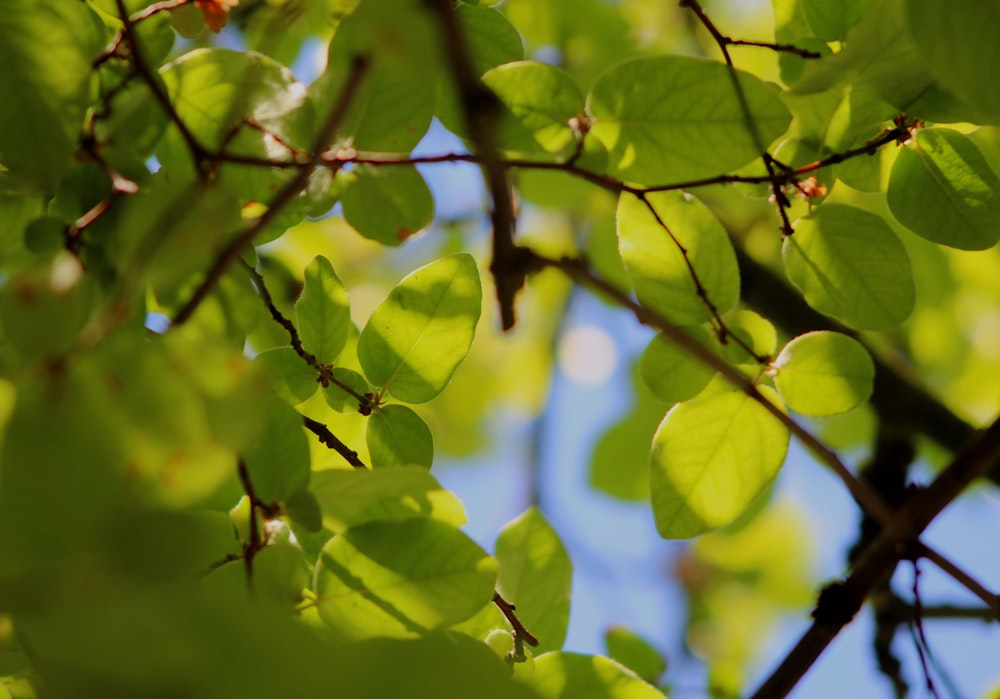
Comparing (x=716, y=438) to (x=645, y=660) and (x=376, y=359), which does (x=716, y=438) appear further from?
(x=645, y=660)

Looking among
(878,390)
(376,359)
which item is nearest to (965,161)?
(376,359)

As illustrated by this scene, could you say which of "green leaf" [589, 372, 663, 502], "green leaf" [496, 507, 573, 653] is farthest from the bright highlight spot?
"green leaf" [496, 507, 573, 653]

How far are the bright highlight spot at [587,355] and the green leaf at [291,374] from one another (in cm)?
216

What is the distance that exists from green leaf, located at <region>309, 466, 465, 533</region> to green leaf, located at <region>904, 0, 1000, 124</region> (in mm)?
352

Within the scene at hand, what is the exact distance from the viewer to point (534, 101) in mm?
691

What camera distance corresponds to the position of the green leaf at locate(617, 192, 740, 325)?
73 cm

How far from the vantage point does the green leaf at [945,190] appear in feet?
2.30

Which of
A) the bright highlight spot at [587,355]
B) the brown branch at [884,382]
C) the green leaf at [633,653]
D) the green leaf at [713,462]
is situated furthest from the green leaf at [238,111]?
the bright highlight spot at [587,355]

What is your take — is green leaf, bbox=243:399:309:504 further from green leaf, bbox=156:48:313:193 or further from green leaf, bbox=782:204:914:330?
green leaf, bbox=782:204:914:330

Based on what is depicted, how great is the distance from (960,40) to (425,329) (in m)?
0.42

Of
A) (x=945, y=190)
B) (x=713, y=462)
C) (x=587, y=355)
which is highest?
(x=945, y=190)

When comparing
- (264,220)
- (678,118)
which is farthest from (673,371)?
(264,220)

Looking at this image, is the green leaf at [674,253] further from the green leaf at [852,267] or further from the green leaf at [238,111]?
the green leaf at [238,111]

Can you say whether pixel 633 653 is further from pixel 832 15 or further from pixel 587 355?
pixel 587 355
